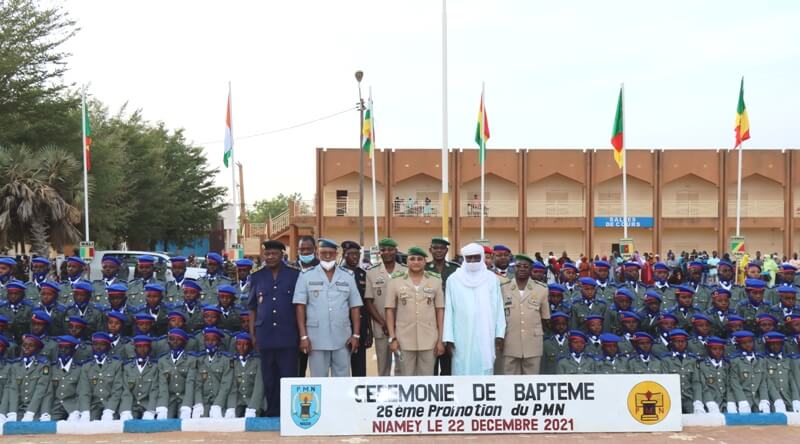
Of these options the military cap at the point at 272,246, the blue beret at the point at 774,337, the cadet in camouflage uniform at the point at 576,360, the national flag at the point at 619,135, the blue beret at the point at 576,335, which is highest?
the national flag at the point at 619,135

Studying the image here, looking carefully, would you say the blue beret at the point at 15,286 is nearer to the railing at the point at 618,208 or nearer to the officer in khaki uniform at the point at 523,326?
the officer in khaki uniform at the point at 523,326

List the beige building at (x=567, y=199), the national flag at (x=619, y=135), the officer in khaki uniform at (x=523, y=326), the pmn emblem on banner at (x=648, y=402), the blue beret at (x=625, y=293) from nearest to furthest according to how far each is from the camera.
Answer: the pmn emblem on banner at (x=648, y=402) < the officer in khaki uniform at (x=523, y=326) < the blue beret at (x=625, y=293) < the national flag at (x=619, y=135) < the beige building at (x=567, y=199)

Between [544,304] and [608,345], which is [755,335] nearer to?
[608,345]

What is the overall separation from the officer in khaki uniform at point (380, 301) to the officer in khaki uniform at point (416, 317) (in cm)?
50

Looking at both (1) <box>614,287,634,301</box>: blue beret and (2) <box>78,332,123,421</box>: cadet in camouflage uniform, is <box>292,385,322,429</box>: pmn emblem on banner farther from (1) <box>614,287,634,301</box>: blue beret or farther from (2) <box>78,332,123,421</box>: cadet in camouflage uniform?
(1) <box>614,287,634,301</box>: blue beret

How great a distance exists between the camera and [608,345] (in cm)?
861

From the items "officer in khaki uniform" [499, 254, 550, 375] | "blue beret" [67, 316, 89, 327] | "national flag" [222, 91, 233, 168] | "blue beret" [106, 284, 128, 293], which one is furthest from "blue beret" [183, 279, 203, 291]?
"national flag" [222, 91, 233, 168]

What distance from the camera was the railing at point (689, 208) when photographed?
4166cm

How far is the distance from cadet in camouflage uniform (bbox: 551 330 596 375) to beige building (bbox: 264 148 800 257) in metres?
32.0

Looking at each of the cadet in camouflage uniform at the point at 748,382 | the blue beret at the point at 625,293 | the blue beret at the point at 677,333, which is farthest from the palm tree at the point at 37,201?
the cadet in camouflage uniform at the point at 748,382

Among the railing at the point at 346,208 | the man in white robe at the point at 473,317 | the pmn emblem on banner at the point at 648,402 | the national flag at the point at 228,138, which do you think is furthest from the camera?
the railing at the point at 346,208

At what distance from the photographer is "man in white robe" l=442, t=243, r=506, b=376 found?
8.02m

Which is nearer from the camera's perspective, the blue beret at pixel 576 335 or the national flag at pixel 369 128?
the blue beret at pixel 576 335

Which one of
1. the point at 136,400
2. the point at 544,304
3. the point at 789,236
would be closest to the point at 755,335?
the point at 544,304
